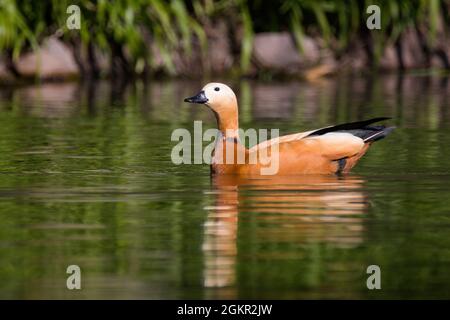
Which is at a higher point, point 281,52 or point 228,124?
point 281,52

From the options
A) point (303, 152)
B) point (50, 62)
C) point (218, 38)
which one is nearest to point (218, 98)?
point (303, 152)

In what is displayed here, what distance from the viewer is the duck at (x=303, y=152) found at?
9.26 m

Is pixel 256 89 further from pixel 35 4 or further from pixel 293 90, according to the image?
pixel 35 4

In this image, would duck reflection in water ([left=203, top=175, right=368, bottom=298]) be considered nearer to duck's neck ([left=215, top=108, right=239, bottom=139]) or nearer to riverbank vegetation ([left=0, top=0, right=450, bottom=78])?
duck's neck ([left=215, top=108, right=239, bottom=139])

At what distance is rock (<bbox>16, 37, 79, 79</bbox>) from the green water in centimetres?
677

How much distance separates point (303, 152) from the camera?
9320 millimetres

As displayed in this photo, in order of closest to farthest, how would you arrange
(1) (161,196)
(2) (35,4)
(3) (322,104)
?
(1) (161,196), (3) (322,104), (2) (35,4)

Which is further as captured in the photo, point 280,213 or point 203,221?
point 280,213

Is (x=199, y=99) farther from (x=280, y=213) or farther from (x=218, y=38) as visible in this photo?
(x=218, y=38)

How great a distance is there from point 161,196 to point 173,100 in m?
8.98

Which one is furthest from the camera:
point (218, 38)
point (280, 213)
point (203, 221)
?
point (218, 38)

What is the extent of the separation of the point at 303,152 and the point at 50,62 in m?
12.1

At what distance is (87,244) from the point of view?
693 cm
